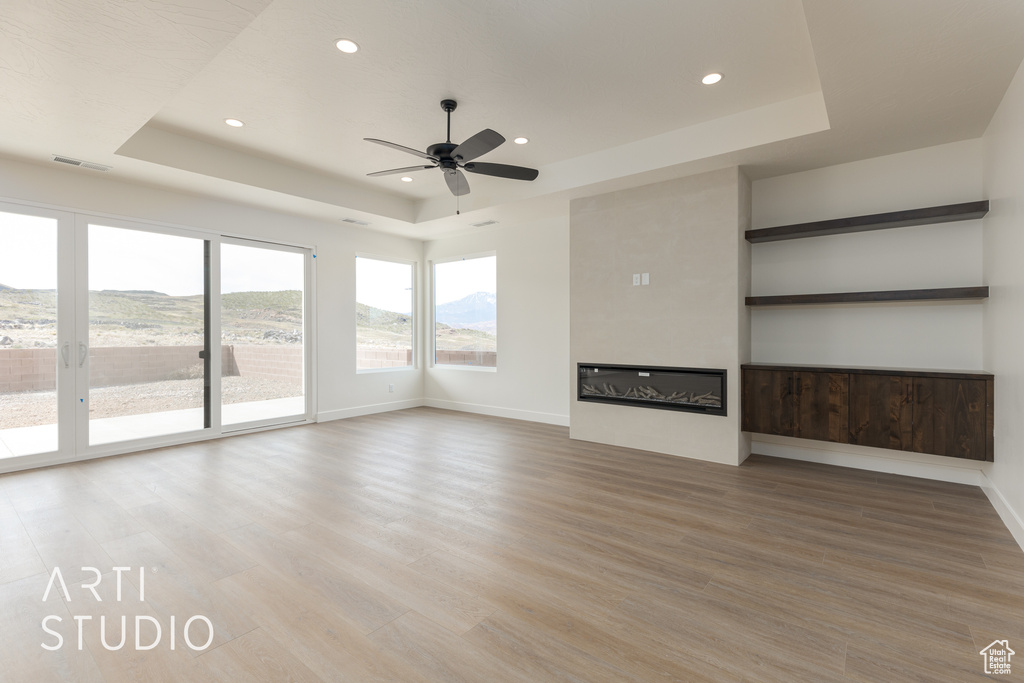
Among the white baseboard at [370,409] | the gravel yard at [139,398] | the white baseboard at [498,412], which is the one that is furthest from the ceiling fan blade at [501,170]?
the white baseboard at [370,409]

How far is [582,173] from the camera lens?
4.72 metres

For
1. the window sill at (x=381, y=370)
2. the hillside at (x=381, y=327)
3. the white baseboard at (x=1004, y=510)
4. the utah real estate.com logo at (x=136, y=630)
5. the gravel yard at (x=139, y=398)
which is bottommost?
the utah real estate.com logo at (x=136, y=630)

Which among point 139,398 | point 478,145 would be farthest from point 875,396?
point 139,398

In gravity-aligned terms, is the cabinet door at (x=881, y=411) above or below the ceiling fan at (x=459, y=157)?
below

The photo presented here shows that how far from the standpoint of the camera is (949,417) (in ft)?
11.0

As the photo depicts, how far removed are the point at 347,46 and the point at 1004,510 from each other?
198 inches

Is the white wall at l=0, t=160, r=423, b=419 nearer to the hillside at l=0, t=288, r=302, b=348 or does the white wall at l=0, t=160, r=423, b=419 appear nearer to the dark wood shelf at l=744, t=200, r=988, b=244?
the hillside at l=0, t=288, r=302, b=348

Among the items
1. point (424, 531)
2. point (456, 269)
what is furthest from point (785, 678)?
point (456, 269)

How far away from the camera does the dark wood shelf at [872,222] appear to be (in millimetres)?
3449

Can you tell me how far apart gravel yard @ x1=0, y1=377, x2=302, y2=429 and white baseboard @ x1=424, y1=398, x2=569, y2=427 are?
2.17 meters

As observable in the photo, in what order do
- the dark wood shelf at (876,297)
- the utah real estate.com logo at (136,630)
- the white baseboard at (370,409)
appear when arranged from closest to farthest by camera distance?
the utah real estate.com logo at (136,630)
the dark wood shelf at (876,297)
the white baseboard at (370,409)

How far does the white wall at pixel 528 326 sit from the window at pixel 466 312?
0.16 metres

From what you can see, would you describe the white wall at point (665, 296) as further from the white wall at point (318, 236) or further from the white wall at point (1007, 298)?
the white wall at point (318, 236)

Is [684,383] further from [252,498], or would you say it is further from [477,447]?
[252,498]
